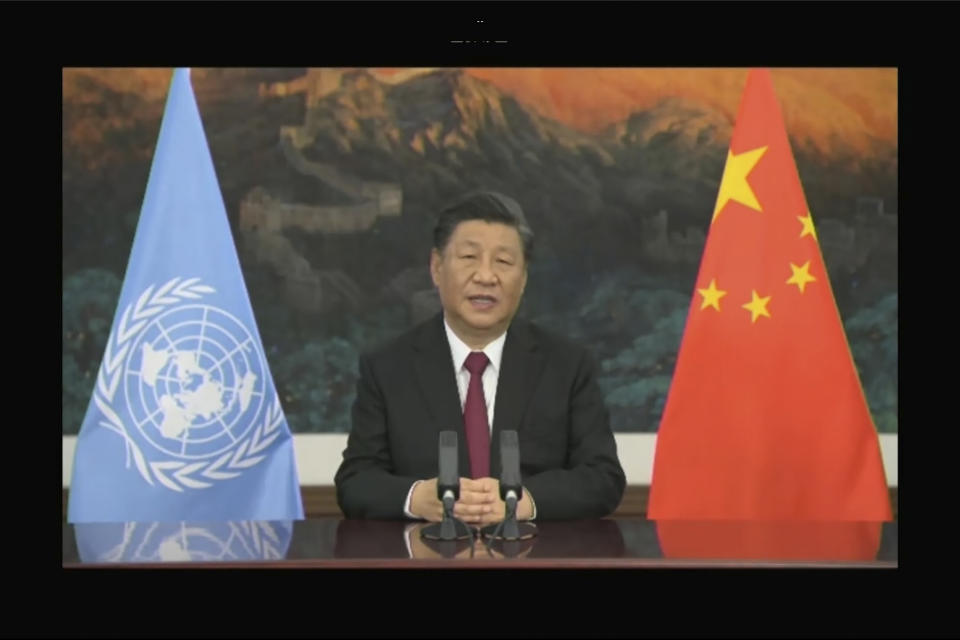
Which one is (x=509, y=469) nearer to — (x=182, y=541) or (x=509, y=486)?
(x=509, y=486)

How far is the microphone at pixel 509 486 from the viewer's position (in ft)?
8.29

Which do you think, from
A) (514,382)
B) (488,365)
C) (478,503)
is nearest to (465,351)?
(488,365)

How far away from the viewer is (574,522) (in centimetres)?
281

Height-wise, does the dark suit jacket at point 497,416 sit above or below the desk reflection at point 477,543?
above

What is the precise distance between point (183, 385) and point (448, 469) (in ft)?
4.74

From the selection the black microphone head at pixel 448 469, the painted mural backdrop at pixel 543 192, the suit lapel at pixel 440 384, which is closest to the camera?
the black microphone head at pixel 448 469

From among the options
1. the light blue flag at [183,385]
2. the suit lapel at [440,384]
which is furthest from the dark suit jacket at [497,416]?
the light blue flag at [183,385]

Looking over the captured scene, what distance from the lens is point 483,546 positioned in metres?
2.47

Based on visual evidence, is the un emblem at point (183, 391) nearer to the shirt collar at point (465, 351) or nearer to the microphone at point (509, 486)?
the shirt collar at point (465, 351)

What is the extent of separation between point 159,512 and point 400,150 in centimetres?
168

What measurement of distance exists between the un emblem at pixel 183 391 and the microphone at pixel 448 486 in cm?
128

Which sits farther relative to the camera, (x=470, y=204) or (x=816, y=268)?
(x=816, y=268)

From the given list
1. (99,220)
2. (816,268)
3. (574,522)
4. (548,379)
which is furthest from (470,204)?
(99,220)

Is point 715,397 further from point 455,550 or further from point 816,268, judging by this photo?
point 455,550
